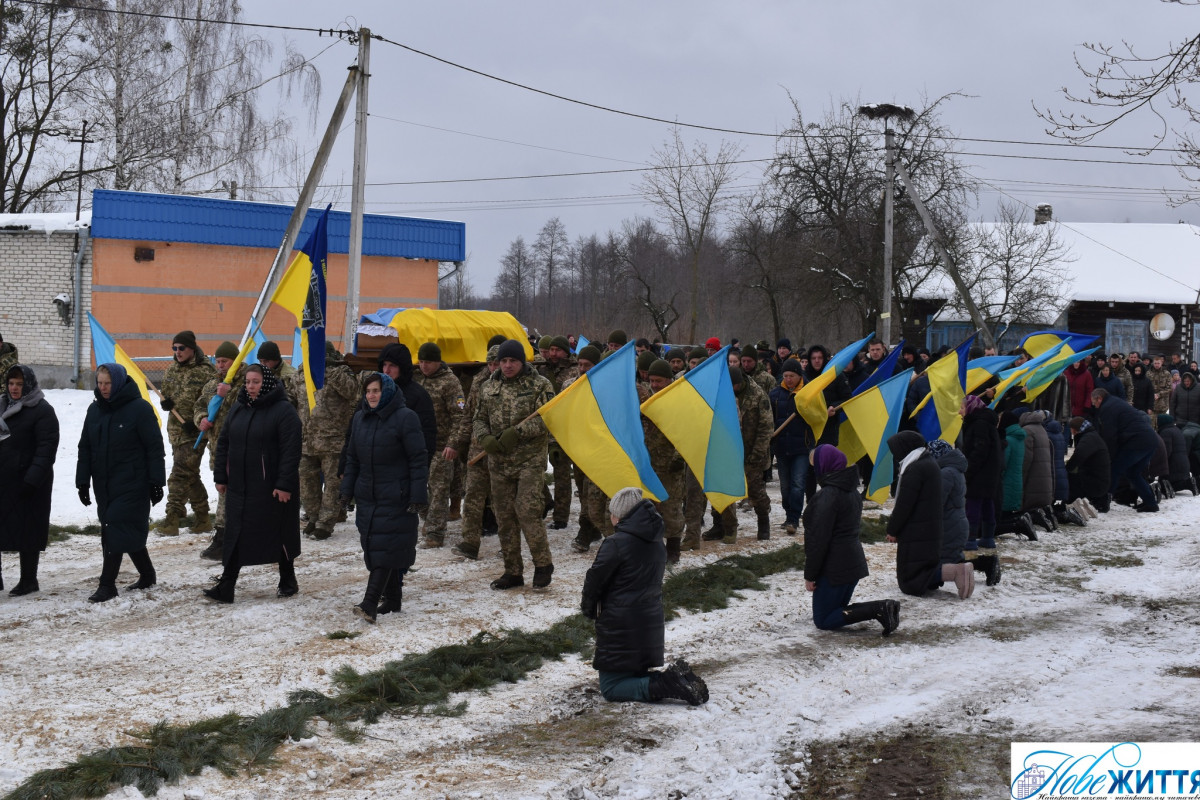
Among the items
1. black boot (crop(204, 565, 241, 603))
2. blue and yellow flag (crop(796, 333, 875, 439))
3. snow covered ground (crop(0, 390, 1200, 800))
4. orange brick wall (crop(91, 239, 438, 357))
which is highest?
orange brick wall (crop(91, 239, 438, 357))

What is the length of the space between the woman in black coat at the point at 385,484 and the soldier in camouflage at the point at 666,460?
8.76 ft

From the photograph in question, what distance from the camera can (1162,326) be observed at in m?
35.9

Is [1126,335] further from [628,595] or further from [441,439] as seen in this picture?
[628,595]

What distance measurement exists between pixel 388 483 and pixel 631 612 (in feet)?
8.16

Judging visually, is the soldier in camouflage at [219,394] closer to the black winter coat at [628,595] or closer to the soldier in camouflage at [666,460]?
the soldier in camouflage at [666,460]

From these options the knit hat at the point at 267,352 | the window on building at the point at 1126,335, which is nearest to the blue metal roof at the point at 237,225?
the knit hat at the point at 267,352

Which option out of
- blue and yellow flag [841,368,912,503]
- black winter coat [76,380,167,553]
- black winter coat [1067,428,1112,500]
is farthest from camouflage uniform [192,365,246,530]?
A: black winter coat [1067,428,1112,500]

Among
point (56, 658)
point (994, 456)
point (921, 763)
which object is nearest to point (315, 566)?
point (56, 658)

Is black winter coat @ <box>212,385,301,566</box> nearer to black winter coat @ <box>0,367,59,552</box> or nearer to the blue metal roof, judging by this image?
black winter coat @ <box>0,367,59,552</box>

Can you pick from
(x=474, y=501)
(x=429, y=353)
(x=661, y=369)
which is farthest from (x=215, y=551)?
(x=661, y=369)

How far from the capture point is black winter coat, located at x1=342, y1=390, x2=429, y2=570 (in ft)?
25.7

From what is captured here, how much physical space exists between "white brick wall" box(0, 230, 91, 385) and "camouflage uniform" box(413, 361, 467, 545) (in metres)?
14.7

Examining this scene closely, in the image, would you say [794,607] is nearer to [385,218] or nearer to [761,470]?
[761,470]

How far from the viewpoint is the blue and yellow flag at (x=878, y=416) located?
11.3m
